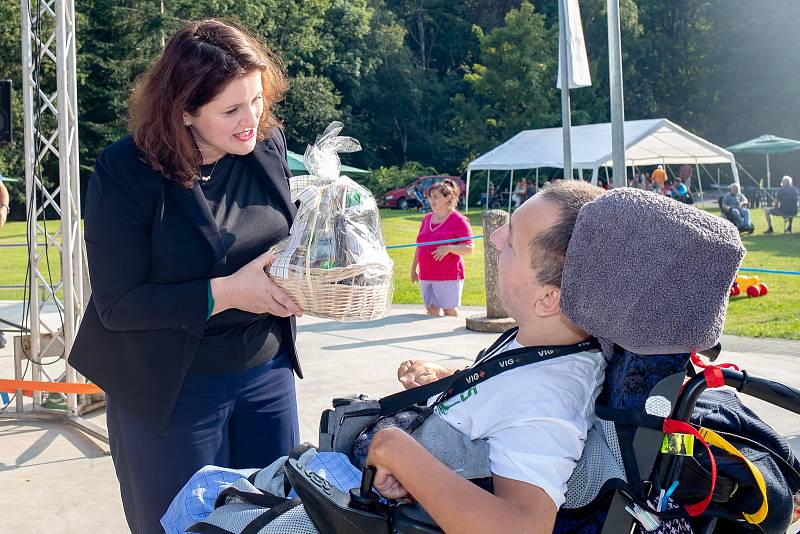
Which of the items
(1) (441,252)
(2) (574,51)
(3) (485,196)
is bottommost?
(3) (485,196)

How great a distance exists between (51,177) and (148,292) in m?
38.2

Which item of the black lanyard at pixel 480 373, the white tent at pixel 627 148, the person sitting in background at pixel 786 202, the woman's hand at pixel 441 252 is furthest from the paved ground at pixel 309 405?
the white tent at pixel 627 148

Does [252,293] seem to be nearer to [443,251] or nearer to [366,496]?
[366,496]

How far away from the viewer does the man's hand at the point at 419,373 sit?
91.9 inches

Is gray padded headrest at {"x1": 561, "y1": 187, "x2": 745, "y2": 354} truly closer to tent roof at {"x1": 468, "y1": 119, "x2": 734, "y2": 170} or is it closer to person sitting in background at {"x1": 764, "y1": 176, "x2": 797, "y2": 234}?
person sitting in background at {"x1": 764, "y1": 176, "x2": 797, "y2": 234}

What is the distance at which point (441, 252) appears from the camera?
9.69 m

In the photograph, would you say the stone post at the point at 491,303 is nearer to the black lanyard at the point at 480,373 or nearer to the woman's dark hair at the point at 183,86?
the woman's dark hair at the point at 183,86

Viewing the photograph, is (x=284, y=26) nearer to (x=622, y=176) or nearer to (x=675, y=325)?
(x=622, y=176)

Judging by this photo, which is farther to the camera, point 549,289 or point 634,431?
point 549,289

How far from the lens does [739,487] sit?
1.81 meters

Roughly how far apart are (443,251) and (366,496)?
311 inches

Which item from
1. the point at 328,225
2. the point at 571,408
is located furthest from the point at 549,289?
the point at 328,225

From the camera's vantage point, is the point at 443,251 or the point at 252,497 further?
the point at 443,251

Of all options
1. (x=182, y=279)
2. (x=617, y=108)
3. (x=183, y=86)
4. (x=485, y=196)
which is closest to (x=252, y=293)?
(x=182, y=279)
